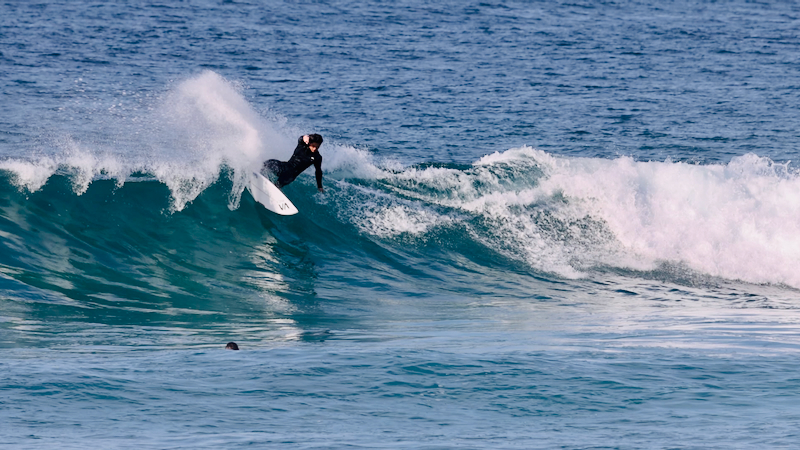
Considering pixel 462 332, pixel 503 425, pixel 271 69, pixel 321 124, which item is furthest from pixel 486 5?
pixel 503 425

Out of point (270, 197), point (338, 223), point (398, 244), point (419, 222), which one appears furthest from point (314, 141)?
point (419, 222)

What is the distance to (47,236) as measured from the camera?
14.6m

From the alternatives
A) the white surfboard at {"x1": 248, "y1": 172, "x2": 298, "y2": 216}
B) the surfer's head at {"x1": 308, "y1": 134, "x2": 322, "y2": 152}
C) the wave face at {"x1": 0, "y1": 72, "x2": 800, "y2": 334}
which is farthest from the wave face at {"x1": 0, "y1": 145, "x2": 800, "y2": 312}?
the surfer's head at {"x1": 308, "y1": 134, "x2": 322, "y2": 152}

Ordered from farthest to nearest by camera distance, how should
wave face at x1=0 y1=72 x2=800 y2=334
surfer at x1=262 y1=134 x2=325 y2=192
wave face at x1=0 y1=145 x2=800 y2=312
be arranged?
surfer at x1=262 y1=134 x2=325 y2=192
wave face at x1=0 y1=145 x2=800 y2=312
wave face at x1=0 y1=72 x2=800 y2=334

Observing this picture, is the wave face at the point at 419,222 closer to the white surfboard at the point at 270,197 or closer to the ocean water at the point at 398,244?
the ocean water at the point at 398,244

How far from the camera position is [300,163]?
1559 centimetres

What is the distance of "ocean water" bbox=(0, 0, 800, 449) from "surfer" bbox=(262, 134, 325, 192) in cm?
67

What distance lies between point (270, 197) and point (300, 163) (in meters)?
0.77

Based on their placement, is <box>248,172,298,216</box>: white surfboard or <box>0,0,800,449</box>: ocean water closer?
<box>0,0,800,449</box>: ocean water

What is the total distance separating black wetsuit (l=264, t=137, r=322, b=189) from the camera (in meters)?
15.3

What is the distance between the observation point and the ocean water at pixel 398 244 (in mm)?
8242

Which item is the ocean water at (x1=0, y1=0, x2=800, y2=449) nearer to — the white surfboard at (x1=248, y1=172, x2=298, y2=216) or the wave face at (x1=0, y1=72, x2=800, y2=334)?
the wave face at (x1=0, y1=72, x2=800, y2=334)

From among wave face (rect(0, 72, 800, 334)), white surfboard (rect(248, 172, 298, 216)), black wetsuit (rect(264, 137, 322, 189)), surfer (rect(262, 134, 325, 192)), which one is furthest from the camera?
white surfboard (rect(248, 172, 298, 216))

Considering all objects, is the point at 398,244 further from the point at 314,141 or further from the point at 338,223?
the point at 314,141
